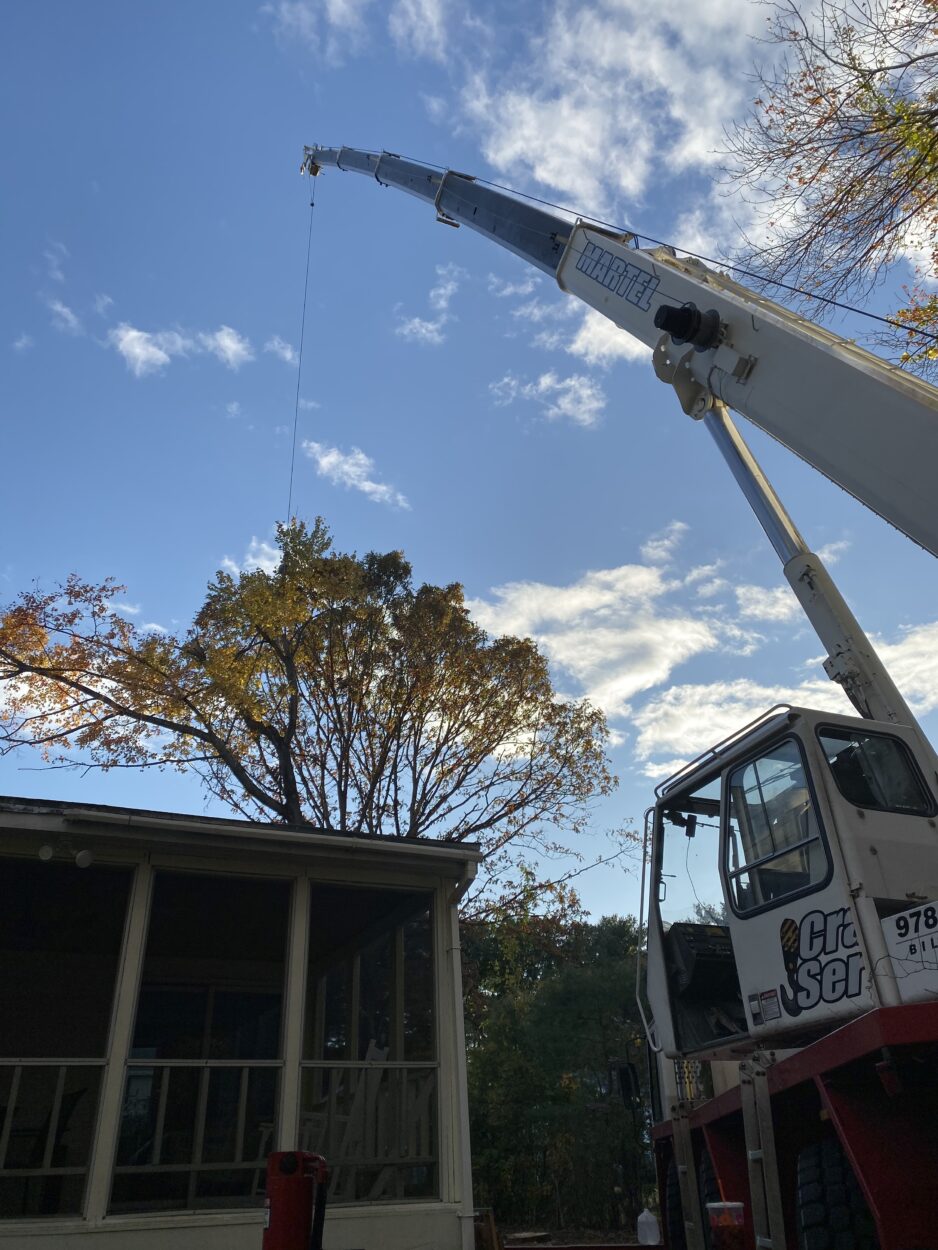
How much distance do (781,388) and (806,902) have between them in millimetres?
2795

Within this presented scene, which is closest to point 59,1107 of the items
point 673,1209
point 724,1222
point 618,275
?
point 673,1209

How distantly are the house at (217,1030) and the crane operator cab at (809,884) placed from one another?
2.34 meters

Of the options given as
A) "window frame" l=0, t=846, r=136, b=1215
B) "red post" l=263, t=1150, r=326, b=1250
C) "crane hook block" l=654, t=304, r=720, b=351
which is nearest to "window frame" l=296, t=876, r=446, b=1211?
"window frame" l=0, t=846, r=136, b=1215

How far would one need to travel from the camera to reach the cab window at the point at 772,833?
4.27 meters

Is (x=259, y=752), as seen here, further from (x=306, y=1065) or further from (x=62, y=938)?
(x=306, y=1065)

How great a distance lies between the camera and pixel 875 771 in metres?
4.59

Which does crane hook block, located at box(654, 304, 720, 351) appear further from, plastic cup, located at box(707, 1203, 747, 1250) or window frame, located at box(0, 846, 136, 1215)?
window frame, located at box(0, 846, 136, 1215)

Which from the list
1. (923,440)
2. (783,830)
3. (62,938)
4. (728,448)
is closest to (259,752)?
(62,938)

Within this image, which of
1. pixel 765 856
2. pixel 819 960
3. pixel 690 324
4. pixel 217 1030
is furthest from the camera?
pixel 217 1030

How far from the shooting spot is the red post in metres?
3.36

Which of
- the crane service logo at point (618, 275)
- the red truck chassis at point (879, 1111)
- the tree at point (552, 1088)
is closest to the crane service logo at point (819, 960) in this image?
the red truck chassis at point (879, 1111)

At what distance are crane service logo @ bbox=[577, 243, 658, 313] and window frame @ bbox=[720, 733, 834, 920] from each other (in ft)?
→ 11.4

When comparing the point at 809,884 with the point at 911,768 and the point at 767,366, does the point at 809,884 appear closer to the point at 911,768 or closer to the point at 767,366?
the point at 911,768

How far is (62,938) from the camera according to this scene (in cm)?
934
